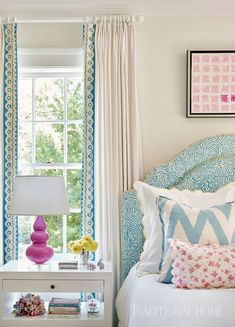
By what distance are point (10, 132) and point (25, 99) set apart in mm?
365

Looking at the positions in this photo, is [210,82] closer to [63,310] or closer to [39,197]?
[39,197]

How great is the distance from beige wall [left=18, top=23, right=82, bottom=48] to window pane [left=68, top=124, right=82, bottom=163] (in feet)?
2.05

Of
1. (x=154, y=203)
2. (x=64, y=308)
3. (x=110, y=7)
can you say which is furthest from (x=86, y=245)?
(x=110, y=7)

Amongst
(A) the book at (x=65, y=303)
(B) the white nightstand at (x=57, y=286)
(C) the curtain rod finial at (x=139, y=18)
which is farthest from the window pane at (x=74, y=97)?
(A) the book at (x=65, y=303)

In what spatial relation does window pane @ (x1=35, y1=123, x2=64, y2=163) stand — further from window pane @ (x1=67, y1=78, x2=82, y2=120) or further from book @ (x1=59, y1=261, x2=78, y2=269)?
book @ (x1=59, y1=261, x2=78, y2=269)

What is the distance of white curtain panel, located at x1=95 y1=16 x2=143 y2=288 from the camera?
3320mm

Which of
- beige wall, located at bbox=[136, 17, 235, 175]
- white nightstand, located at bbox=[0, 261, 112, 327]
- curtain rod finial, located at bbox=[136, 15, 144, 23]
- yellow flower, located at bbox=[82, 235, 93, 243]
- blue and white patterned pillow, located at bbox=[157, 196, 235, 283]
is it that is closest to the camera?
blue and white patterned pillow, located at bbox=[157, 196, 235, 283]

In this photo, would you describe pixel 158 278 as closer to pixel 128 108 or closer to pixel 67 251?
pixel 67 251

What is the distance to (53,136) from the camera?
3.60 metres

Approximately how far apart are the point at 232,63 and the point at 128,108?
0.85m

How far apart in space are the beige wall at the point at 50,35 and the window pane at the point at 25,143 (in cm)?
62

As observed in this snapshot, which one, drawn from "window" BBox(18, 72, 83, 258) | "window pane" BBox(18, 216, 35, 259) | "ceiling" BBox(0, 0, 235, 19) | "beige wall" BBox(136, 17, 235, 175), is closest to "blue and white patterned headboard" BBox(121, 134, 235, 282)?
"beige wall" BBox(136, 17, 235, 175)

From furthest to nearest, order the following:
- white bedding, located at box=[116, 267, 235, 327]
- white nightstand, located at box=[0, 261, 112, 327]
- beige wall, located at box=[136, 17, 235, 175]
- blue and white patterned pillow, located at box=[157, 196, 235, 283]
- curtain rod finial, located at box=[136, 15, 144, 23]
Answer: beige wall, located at box=[136, 17, 235, 175] < curtain rod finial, located at box=[136, 15, 144, 23] < white nightstand, located at box=[0, 261, 112, 327] < blue and white patterned pillow, located at box=[157, 196, 235, 283] < white bedding, located at box=[116, 267, 235, 327]

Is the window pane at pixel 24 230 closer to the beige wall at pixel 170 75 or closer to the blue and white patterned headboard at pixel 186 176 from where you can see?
the blue and white patterned headboard at pixel 186 176
